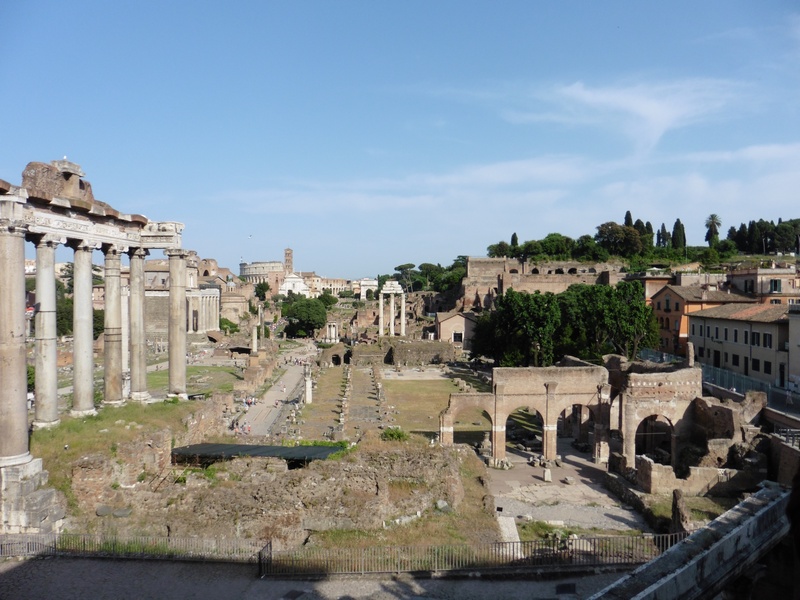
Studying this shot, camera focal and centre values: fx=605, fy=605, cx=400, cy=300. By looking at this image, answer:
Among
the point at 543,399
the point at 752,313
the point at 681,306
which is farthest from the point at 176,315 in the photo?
the point at 681,306

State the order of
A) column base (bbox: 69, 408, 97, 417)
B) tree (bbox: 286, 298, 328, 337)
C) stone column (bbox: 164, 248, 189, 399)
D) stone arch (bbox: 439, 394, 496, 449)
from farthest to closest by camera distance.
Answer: tree (bbox: 286, 298, 328, 337) → stone arch (bbox: 439, 394, 496, 449) → stone column (bbox: 164, 248, 189, 399) → column base (bbox: 69, 408, 97, 417)

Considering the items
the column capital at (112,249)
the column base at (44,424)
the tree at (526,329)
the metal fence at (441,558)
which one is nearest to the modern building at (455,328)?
the tree at (526,329)

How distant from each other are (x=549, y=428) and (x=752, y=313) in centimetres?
2030

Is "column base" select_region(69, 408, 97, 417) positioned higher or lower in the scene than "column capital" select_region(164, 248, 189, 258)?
lower

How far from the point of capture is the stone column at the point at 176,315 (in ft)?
71.5

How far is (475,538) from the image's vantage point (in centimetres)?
1585

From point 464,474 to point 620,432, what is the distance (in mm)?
10282

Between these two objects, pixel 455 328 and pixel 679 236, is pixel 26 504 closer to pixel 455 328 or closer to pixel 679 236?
pixel 455 328

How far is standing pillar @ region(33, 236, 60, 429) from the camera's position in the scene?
1719 cm

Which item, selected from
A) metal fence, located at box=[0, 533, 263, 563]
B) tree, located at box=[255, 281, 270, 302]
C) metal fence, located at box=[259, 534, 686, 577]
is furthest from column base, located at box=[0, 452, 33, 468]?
tree, located at box=[255, 281, 270, 302]

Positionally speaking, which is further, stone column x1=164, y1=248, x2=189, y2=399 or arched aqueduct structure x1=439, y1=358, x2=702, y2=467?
arched aqueduct structure x1=439, y1=358, x2=702, y2=467

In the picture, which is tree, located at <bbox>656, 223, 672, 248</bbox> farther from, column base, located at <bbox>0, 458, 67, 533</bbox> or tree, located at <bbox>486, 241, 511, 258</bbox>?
column base, located at <bbox>0, 458, 67, 533</bbox>

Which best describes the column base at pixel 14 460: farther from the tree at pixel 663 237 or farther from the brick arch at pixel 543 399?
the tree at pixel 663 237

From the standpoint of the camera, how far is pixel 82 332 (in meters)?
19.4
